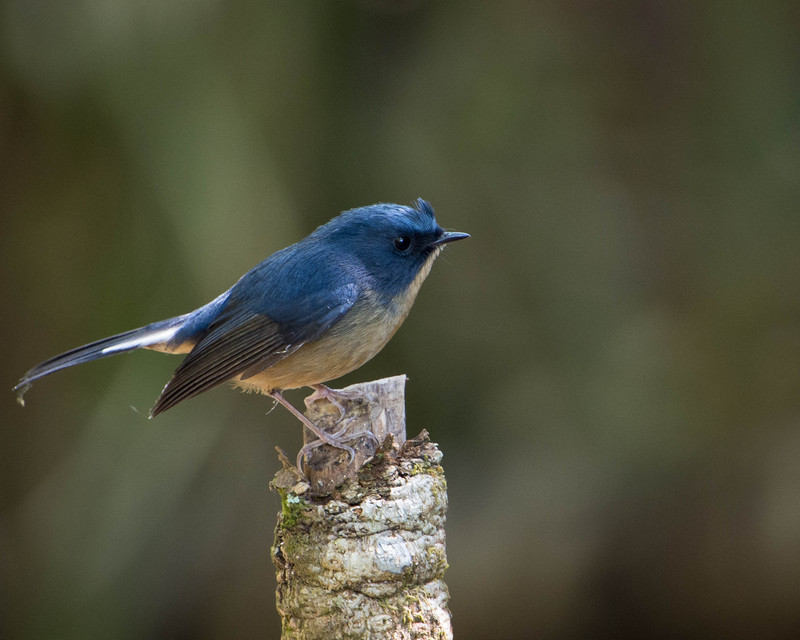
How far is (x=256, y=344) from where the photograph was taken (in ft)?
10.6

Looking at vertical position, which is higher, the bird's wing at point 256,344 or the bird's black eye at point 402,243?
the bird's black eye at point 402,243

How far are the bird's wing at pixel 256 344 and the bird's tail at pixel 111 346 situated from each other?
1.16ft

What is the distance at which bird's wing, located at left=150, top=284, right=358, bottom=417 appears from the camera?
3.19 metres

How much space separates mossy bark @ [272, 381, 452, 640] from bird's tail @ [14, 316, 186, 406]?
1.29 metres

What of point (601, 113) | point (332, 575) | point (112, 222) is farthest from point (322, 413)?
point (601, 113)

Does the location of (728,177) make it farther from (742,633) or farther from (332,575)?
(332,575)

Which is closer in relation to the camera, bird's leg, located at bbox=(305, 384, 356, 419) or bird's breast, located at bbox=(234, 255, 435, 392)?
bird's leg, located at bbox=(305, 384, 356, 419)

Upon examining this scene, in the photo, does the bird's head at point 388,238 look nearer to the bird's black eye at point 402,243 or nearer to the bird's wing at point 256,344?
the bird's black eye at point 402,243

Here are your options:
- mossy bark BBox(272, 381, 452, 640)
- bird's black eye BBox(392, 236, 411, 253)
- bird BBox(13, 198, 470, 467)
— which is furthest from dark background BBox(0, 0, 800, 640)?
mossy bark BBox(272, 381, 452, 640)

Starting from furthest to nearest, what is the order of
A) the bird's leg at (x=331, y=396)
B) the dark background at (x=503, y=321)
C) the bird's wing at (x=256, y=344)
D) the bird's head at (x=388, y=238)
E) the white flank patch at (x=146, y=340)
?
the dark background at (x=503, y=321) → the white flank patch at (x=146, y=340) → the bird's head at (x=388, y=238) → the bird's wing at (x=256, y=344) → the bird's leg at (x=331, y=396)

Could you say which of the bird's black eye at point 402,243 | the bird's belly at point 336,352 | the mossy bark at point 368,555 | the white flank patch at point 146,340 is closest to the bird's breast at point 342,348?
the bird's belly at point 336,352

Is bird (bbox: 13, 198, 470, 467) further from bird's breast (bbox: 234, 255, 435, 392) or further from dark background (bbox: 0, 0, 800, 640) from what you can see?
dark background (bbox: 0, 0, 800, 640)

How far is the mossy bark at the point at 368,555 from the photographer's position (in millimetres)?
2352

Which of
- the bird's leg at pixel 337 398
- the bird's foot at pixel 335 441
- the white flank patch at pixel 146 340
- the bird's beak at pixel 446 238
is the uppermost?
the bird's beak at pixel 446 238
